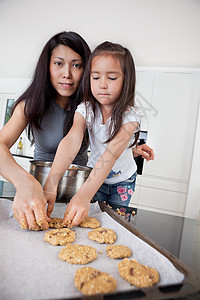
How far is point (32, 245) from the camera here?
625mm

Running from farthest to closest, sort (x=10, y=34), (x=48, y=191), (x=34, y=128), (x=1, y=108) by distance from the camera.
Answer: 1. (x=1, y=108)
2. (x=10, y=34)
3. (x=34, y=128)
4. (x=48, y=191)

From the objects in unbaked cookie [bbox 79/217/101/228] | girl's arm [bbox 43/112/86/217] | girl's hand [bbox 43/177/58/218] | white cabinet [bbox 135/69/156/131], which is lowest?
unbaked cookie [bbox 79/217/101/228]

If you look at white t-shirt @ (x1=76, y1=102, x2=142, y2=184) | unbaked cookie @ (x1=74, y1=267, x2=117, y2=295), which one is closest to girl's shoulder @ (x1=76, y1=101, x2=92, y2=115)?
white t-shirt @ (x1=76, y1=102, x2=142, y2=184)

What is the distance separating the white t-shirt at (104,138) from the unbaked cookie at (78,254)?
0.55m

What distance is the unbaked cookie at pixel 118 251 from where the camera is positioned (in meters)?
0.60

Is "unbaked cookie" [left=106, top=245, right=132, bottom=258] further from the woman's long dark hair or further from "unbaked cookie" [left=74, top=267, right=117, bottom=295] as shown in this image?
the woman's long dark hair

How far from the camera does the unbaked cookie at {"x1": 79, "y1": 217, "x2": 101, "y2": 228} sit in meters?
0.77

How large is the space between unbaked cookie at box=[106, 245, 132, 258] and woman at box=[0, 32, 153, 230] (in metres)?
0.25

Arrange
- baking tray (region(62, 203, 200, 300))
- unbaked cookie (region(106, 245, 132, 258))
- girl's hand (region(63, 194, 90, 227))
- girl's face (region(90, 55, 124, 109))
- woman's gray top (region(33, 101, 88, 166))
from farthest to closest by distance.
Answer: woman's gray top (region(33, 101, 88, 166))
girl's face (region(90, 55, 124, 109))
girl's hand (region(63, 194, 90, 227))
unbaked cookie (region(106, 245, 132, 258))
baking tray (region(62, 203, 200, 300))

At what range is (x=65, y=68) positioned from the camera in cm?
107

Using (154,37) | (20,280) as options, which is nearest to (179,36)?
(154,37)

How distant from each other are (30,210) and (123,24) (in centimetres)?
267

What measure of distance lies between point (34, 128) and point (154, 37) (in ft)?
7.41

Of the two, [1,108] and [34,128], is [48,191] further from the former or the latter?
[1,108]
